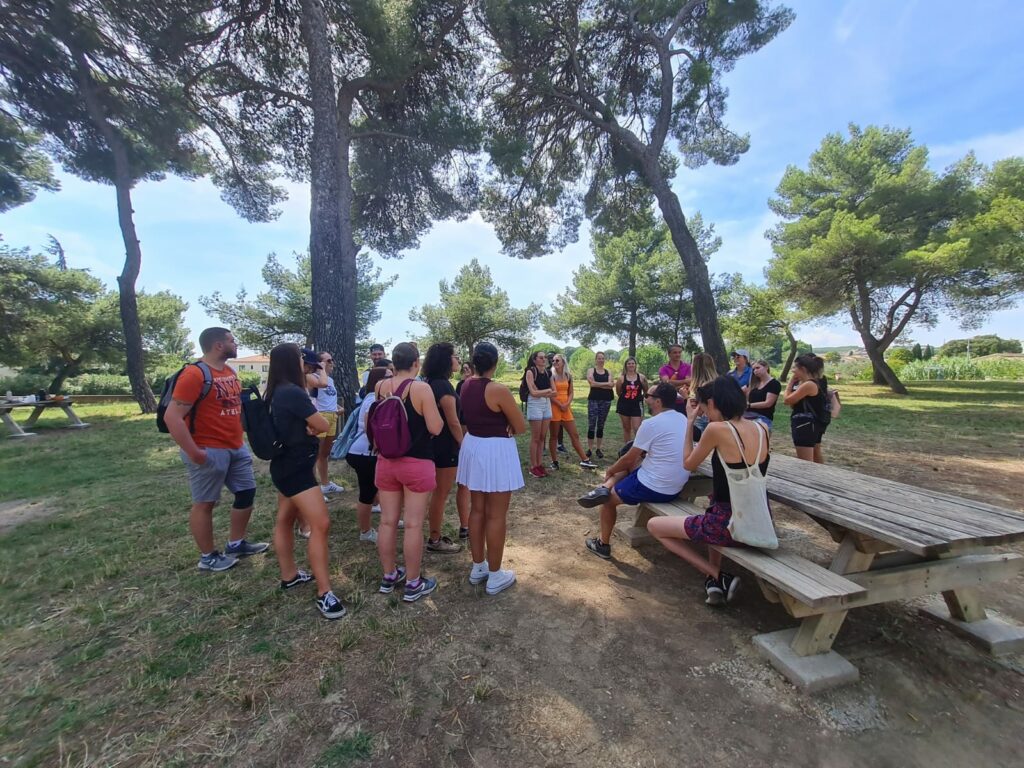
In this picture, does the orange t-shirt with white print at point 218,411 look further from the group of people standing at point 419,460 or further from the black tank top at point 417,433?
the black tank top at point 417,433

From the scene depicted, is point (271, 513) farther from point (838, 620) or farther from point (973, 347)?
point (973, 347)

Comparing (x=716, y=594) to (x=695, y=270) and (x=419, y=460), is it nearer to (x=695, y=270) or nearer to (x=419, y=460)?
(x=419, y=460)

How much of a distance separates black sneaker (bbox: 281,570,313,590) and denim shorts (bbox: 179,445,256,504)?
0.80 meters

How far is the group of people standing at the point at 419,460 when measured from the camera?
262 centimetres

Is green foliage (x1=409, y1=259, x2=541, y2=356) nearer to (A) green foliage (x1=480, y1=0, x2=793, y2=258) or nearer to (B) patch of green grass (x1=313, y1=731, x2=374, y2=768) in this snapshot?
(A) green foliage (x1=480, y1=0, x2=793, y2=258)

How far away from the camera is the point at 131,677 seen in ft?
7.13

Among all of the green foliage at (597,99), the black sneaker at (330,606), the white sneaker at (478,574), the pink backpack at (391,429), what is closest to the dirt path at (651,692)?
the white sneaker at (478,574)

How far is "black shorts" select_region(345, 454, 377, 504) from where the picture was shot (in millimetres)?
3523

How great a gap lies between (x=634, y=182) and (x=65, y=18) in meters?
13.4

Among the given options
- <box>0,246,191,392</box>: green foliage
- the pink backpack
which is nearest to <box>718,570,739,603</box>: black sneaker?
the pink backpack

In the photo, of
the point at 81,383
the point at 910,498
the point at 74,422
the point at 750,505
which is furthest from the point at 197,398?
the point at 81,383

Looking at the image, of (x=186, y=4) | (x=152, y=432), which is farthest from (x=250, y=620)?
(x=186, y=4)

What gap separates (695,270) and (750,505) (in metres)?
8.35

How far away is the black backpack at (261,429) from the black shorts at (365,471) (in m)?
0.94
